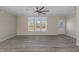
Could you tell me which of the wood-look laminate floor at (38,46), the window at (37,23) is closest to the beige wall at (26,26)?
the window at (37,23)

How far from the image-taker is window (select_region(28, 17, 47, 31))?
12352 mm

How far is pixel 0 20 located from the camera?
7.31 metres

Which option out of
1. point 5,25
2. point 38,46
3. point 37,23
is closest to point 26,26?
point 37,23

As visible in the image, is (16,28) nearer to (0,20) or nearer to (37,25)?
(37,25)

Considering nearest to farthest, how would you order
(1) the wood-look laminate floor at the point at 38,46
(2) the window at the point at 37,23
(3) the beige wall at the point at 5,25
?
1. (1) the wood-look laminate floor at the point at 38,46
2. (3) the beige wall at the point at 5,25
3. (2) the window at the point at 37,23

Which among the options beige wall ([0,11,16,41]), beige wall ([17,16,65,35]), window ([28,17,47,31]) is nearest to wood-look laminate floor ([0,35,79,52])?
beige wall ([0,11,16,41])

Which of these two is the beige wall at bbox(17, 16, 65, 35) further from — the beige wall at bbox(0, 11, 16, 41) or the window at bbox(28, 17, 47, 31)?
the beige wall at bbox(0, 11, 16, 41)

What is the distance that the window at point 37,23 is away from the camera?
1235 cm

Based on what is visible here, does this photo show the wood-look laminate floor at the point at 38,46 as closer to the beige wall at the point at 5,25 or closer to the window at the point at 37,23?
the beige wall at the point at 5,25

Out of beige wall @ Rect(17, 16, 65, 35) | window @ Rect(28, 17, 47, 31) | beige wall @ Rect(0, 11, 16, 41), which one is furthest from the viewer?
window @ Rect(28, 17, 47, 31)

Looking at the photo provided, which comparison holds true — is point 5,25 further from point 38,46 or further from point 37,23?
point 37,23

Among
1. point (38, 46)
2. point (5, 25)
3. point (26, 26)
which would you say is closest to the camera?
point (38, 46)

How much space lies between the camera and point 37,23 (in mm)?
12375
